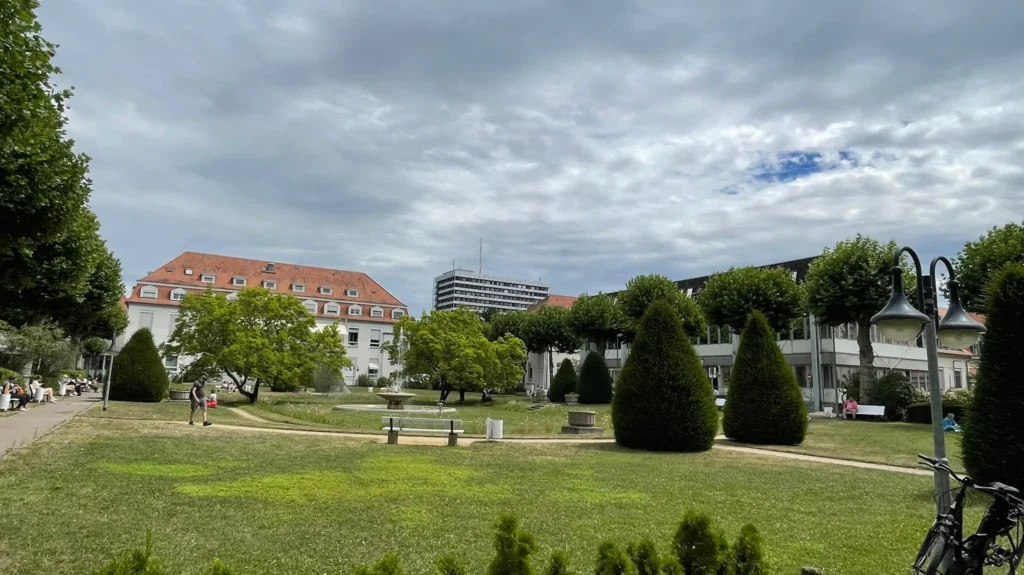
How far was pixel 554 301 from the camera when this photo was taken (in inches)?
3233

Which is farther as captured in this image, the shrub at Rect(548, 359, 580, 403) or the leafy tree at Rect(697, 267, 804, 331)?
the shrub at Rect(548, 359, 580, 403)

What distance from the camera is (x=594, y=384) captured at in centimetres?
4169

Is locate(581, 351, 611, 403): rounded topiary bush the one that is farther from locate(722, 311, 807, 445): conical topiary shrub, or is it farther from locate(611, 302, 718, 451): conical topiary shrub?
locate(611, 302, 718, 451): conical topiary shrub

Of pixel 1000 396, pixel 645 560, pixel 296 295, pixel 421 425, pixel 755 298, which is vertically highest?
pixel 296 295

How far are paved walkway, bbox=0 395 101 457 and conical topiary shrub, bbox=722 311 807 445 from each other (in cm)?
1726

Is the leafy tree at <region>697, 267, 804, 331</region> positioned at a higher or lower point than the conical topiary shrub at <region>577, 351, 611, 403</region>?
higher

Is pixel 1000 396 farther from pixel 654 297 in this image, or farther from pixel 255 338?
pixel 654 297

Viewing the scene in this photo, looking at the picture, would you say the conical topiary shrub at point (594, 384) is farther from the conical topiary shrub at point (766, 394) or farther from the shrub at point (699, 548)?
the shrub at point (699, 548)

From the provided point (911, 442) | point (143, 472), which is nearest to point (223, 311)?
point (143, 472)

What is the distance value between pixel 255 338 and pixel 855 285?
28.7m

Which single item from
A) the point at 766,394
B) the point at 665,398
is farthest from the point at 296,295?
the point at 665,398

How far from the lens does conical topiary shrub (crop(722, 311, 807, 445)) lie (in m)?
18.1

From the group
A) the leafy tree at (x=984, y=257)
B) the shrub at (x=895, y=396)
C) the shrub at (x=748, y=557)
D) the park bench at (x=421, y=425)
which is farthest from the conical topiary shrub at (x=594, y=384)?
the shrub at (x=748, y=557)

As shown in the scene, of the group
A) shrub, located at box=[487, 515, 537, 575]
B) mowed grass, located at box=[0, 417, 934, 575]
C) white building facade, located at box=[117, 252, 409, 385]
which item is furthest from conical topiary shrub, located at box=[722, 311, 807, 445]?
white building facade, located at box=[117, 252, 409, 385]
